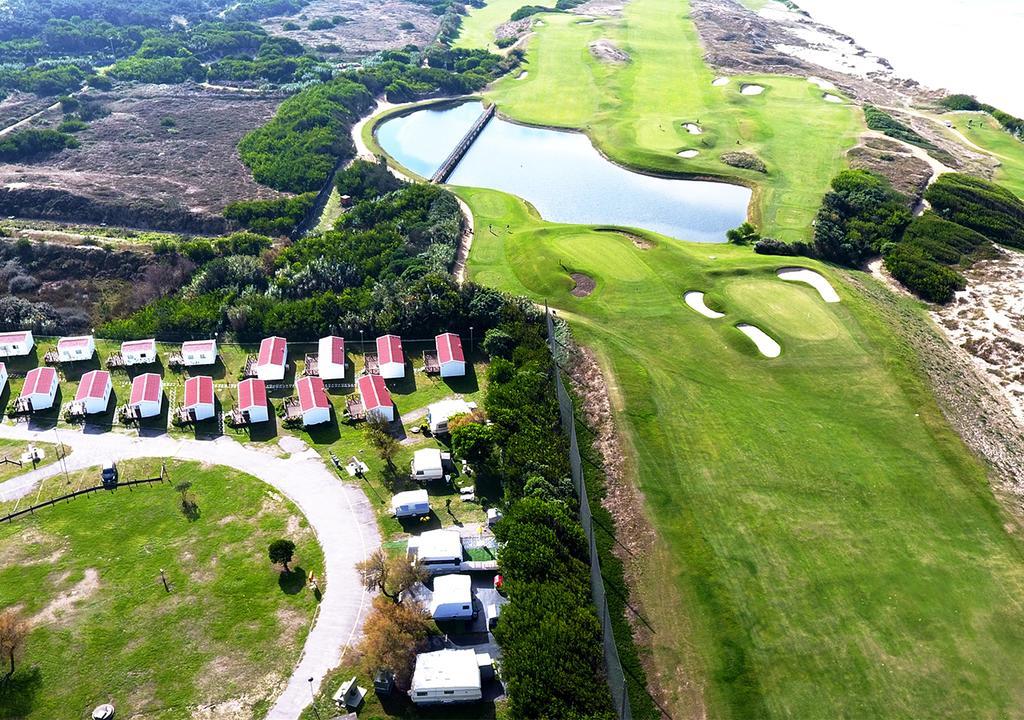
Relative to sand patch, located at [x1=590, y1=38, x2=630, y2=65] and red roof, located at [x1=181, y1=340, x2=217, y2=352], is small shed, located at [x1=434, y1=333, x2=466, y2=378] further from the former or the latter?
sand patch, located at [x1=590, y1=38, x2=630, y2=65]

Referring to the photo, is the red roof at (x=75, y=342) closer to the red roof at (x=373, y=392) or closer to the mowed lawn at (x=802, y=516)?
the red roof at (x=373, y=392)

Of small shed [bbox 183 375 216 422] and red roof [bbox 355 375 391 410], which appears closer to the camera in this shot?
small shed [bbox 183 375 216 422]

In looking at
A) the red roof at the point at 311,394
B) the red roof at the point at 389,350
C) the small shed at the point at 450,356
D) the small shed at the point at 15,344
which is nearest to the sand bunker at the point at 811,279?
the small shed at the point at 450,356

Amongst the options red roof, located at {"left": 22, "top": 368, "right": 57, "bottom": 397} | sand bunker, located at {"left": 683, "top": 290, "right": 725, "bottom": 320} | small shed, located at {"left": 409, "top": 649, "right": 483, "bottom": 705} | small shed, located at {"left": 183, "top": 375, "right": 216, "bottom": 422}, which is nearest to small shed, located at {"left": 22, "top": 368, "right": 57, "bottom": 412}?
red roof, located at {"left": 22, "top": 368, "right": 57, "bottom": 397}

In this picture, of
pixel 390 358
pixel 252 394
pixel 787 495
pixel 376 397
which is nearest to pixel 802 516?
pixel 787 495

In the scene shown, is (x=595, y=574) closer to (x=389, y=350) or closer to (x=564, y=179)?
(x=389, y=350)

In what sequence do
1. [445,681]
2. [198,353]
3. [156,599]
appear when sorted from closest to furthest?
[445,681] < [156,599] < [198,353]
